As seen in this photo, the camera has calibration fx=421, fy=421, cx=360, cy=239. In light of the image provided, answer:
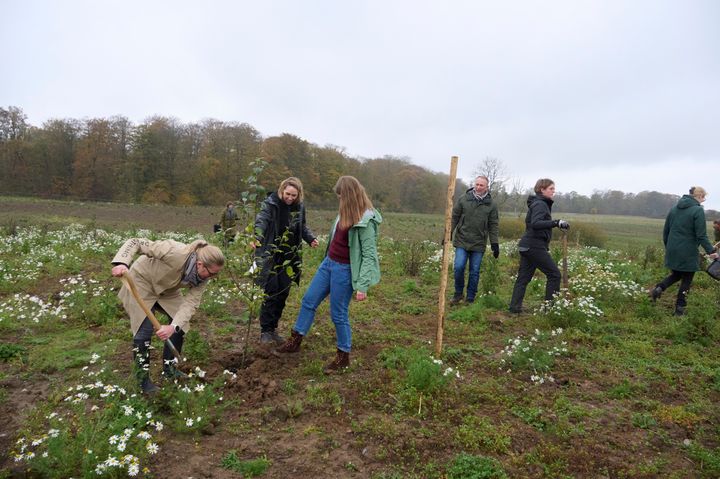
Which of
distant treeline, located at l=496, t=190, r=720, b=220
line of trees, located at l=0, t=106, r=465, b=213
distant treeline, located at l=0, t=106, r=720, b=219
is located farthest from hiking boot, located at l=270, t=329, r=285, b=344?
distant treeline, located at l=496, t=190, r=720, b=220

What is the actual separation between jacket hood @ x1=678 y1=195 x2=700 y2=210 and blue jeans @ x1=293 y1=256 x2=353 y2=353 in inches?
229

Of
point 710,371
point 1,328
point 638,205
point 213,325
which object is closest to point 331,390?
point 213,325

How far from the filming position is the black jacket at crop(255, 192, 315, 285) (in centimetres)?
493

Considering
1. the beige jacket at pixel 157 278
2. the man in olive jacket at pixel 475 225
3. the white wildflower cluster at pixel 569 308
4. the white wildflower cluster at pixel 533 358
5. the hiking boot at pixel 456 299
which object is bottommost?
the white wildflower cluster at pixel 533 358

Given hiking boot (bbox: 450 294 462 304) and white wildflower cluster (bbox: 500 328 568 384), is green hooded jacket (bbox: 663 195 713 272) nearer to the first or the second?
white wildflower cluster (bbox: 500 328 568 384)

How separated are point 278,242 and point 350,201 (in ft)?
4.27

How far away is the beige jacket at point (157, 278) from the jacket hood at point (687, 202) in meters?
7.28

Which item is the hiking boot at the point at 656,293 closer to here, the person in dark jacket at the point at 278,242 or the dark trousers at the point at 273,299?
the person in dark jacket at the point at 278,242

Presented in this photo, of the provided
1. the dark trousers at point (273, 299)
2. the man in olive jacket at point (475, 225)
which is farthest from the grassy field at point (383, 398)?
the man in olive jacket at point (475, 225)

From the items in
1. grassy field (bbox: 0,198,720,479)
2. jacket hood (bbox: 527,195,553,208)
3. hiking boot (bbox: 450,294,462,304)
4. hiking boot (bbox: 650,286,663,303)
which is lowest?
grassy field (bbox: 0,198,720,479)

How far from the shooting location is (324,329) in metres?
6.16

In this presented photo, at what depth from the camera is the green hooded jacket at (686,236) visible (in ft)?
21.4

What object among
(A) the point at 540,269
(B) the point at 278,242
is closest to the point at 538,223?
(A) the point at 540,269

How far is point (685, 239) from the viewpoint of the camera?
21.9 ft
